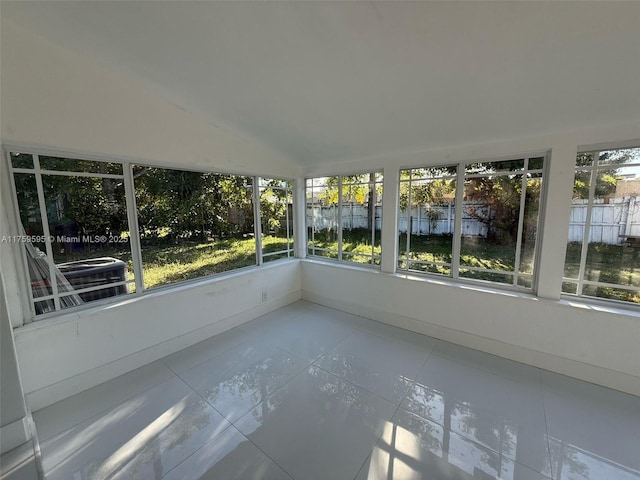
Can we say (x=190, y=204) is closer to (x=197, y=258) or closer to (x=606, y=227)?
(x=197, y=258)

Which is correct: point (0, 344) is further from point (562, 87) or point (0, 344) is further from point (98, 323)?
point (562, 87)

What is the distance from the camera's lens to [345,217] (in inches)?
152

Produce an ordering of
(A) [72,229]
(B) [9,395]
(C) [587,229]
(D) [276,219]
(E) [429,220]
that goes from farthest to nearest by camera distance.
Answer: (D) [276,219] < (E) [429,220] < (C) [587,229] < (A) [72,229] < (B) [9,395]

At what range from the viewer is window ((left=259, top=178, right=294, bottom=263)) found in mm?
3809

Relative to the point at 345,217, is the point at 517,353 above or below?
below

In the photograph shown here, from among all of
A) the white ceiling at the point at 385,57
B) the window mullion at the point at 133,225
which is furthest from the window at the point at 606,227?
the window mullion at the point at 133,225

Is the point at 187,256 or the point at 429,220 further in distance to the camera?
the point at 187,256

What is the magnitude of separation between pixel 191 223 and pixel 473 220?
3.46m

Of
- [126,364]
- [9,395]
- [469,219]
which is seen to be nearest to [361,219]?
[469,219]

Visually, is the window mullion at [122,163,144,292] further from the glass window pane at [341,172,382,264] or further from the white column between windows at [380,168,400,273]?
the white column between windows at [380,168,400,273]

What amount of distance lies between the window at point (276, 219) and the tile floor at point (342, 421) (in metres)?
1.68

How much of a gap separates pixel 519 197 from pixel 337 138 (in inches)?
78.7

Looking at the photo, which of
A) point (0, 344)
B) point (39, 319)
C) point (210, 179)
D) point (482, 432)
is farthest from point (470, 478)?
point (210, 179)

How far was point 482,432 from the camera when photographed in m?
1.73
